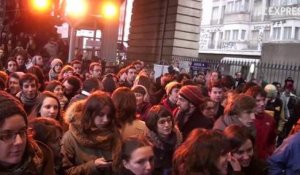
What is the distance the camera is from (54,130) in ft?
11.6

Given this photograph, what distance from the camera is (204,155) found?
2988mm

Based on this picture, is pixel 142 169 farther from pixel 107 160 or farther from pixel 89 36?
pixel 89 36

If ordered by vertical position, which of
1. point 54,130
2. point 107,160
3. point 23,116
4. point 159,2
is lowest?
point 107,160

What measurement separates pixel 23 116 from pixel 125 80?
693cm

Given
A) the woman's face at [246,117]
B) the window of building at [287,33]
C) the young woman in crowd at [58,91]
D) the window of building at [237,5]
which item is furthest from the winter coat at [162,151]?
the window of building at [237,5]

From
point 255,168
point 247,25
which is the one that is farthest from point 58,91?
point 247,25

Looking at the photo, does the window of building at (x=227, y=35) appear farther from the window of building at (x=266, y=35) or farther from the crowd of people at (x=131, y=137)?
the crowd of people at (x=131, y=137)

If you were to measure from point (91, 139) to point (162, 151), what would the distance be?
2.94 feet

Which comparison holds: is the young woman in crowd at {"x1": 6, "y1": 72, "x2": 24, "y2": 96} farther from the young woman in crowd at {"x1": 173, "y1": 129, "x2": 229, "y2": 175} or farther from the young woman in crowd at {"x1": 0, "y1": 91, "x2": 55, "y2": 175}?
the young woman in crowd at {"x1": 173, "y1": 129, "x2": 229, "y2": 175}

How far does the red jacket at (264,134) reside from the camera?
5589 millimetres

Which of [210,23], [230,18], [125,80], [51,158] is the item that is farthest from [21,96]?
[210,23]

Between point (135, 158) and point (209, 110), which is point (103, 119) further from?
point (209, 110)

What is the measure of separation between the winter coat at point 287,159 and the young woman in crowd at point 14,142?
2.31m

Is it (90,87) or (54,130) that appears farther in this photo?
(90,87)
